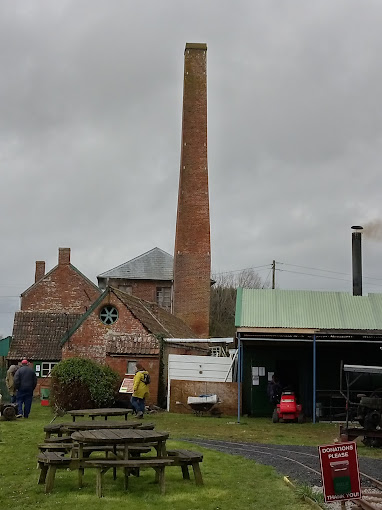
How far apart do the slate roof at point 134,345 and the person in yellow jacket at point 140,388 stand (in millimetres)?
5871

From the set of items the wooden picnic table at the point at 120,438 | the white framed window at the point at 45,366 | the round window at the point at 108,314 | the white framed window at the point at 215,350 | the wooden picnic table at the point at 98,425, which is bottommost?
the wooden picnic table at the point at 120,438

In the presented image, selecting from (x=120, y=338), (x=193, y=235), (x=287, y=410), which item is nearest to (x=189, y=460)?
(x=287, y=410)

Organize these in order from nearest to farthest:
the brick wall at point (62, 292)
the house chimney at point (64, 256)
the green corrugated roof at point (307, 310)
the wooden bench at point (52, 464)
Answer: the wooden bench at point (52, 464)
the green corrugated roof at point (307, 310)
the brick wall at point (62, 292)
the house chimney at point (64, 256)

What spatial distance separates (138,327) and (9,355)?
43.7ft

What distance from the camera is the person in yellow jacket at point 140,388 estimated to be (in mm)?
21516

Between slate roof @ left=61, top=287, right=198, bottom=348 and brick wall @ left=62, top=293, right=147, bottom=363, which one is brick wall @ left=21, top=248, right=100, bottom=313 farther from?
brick wall @ left=62, top=293, right=147, bottom=363

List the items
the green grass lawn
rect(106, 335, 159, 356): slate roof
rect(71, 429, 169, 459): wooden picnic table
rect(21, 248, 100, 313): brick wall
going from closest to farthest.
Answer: the green grass lawn < rect(71, 429, 169, 459): wooden picnic table < rect(106, 335, 159, 356): slate roof < rect(21, 248, 100, 313): brick wall

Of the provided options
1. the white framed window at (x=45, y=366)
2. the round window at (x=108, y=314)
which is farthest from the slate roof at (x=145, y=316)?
the white framed window at (x=45, y=366)

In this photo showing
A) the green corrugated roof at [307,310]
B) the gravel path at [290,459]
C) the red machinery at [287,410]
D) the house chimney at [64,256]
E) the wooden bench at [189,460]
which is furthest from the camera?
the house chimney at [64,256]

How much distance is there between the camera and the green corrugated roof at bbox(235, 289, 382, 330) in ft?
80.3

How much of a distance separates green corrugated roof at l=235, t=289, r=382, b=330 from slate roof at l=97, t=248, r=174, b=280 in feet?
89.0

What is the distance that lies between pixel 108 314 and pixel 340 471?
2158cm

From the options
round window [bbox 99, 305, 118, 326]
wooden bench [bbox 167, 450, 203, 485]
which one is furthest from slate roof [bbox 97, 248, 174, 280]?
wooden bench [bbox 167, 450, 203, 485]

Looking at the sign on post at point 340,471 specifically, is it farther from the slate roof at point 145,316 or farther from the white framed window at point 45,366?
the white framed window at point 45,366
